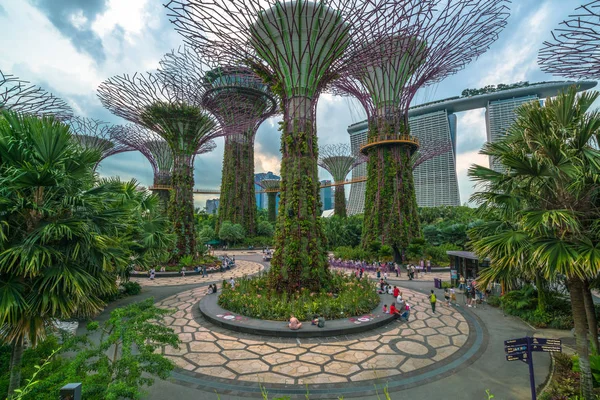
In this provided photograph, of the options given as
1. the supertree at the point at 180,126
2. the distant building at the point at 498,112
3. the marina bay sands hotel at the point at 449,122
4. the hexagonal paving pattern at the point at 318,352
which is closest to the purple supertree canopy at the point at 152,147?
the supertree at the point at 180,126

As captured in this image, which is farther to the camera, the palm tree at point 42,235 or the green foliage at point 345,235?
the green foliage at point 345,235

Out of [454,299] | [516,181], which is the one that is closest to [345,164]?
[454,299]

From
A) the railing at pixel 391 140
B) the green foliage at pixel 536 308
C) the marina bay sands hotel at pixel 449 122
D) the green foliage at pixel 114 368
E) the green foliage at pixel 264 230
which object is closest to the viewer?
the green foliage at pixel 114 368

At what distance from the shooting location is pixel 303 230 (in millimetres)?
12133

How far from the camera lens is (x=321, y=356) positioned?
773 centimetres

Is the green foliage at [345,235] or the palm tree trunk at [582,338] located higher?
the green foliage at [345,235]

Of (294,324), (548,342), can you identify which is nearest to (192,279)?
(294,324)

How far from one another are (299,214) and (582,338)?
8983 millimetres

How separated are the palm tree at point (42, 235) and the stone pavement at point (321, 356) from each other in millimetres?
2950

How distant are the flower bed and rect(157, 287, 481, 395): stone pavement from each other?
116 cm

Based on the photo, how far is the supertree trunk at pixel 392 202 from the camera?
23.4m

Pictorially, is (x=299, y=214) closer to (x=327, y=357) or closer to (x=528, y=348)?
(x=327, y=357)

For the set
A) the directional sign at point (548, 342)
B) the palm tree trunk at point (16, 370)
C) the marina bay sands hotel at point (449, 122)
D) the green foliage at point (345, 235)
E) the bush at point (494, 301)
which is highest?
the marina bay sands hotel at point (449, 122)

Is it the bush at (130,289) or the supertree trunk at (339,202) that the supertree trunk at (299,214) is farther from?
the supertree trunk at (339,202)
